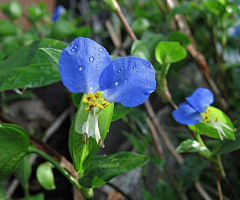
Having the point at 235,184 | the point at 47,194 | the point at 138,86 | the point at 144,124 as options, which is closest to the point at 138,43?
the point at 138,86

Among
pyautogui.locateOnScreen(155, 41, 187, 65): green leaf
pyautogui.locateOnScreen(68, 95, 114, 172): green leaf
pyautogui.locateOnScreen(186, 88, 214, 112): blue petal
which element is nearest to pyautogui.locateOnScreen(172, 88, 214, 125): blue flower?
pyautogui.locateOnScreen(186, 88, 214, 112): blue petal

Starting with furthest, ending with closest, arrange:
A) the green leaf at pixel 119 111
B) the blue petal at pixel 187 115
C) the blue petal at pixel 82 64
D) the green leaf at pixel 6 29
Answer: the green leaf at pixel 6 29 → the blue petal at pixel 187 115 → the green leaf at pixel 119 111 → the blue petal at pixel 82 64

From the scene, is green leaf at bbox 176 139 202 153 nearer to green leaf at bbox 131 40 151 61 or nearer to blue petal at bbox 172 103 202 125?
blue petal at bbox 172 103 202 125

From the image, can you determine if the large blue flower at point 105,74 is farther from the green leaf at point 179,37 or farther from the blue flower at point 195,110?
the green leaf at point 179,37

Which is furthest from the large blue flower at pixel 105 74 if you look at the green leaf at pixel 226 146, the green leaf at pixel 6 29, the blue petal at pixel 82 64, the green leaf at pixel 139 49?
the green leaf at pixel 6 29

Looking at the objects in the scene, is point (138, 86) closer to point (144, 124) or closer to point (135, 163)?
point (135, 163)

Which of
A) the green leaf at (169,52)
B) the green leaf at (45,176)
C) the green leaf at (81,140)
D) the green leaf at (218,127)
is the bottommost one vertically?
the green leaf at (218,127)
